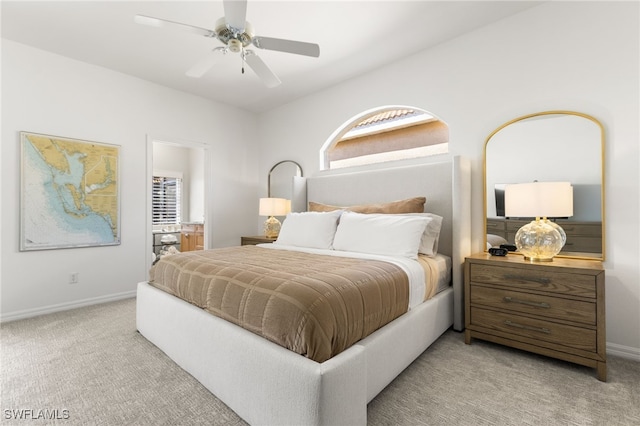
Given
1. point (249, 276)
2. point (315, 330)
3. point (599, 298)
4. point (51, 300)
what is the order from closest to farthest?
point (315, 330) → point (249, 276) → point (599, 298) → point (51, 300)

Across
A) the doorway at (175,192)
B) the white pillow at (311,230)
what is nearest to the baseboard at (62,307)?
the white pillow at (311,230)

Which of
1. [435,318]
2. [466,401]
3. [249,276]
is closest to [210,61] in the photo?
[249,276]

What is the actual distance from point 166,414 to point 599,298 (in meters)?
2.53

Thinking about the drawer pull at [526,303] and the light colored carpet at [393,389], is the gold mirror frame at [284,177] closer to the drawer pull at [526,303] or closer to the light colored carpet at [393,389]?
the light colored carpet at [393,389]

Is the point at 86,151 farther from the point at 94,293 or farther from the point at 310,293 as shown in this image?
the point at 310,293

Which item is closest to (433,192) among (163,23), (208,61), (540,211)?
(540,211)

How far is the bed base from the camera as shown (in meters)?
1.18

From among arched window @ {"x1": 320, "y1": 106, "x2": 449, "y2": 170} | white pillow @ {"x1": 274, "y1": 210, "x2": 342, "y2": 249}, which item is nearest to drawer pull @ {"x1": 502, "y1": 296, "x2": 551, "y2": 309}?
white pillow @ {"x1": 274, "y1": 210, "x2": 342, "y2": 249}

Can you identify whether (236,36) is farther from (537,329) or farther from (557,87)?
(537,329)

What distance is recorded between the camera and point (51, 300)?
3.11m

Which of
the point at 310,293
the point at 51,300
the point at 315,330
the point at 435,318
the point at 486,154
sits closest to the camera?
the point at 315,330

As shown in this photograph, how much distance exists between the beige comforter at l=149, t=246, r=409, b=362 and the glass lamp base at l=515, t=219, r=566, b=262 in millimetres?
1089

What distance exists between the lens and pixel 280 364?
1262mm

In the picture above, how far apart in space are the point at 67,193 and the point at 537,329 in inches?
174
